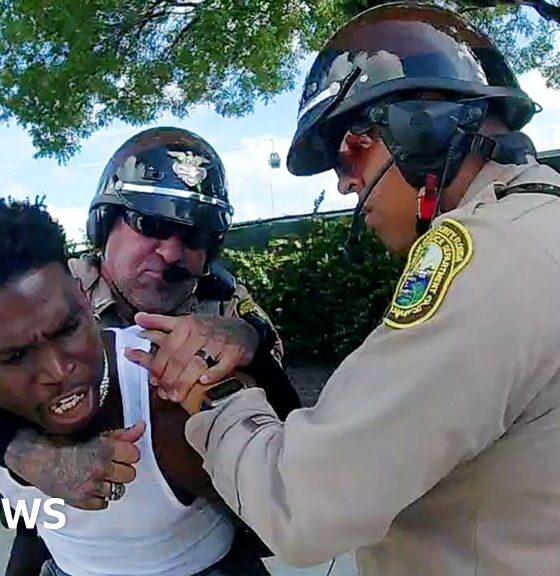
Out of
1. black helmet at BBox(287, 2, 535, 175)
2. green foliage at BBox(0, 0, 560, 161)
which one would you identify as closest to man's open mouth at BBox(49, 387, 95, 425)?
black helmet at BBox(287, 2, 535, 175)

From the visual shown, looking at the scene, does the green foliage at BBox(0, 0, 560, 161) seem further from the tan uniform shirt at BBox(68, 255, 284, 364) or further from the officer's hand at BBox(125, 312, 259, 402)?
the officer's hand at BBox(125, 312, 259, 402)

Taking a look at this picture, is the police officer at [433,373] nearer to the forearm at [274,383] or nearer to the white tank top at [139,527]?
the white tank top at [139,527]

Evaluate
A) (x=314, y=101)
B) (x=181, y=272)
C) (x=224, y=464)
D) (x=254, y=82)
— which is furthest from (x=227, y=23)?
(x=224, y=464)

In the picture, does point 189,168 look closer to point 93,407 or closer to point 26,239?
point 26,239

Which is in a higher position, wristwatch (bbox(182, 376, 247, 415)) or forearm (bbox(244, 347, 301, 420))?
wristwatch (bbox(182, 376, 247, 415))

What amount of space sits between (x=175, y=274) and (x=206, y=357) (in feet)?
2.57

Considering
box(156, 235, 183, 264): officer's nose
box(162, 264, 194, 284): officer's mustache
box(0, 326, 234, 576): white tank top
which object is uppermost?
box(156, 235, 183, 264): officer's nose

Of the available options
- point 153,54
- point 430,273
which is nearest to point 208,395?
point 430,273

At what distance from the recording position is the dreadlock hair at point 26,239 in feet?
5.12

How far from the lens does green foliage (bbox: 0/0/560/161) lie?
20.2 feet

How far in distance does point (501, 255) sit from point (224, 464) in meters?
0.47

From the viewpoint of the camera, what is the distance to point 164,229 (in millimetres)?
2184

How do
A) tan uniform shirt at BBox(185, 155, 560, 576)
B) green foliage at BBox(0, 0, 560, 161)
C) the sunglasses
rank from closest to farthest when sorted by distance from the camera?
1. tan uniform shirt at BBox(185, 155, 560, 576)
2. the sunglasses
3. green foliage at BBox(0, 0, 560, 161)

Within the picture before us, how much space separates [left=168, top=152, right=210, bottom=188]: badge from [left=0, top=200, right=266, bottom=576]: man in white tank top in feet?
1.95
